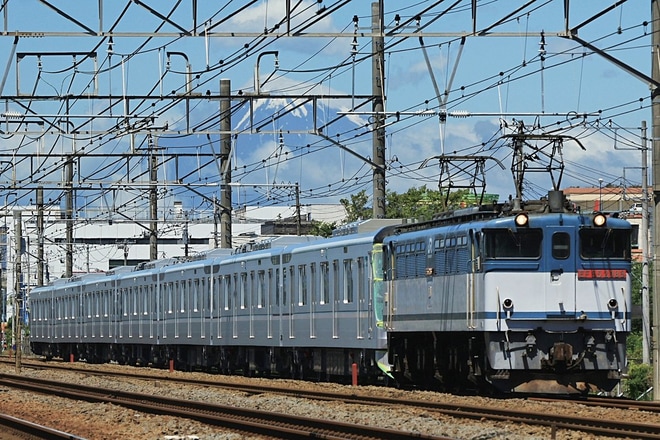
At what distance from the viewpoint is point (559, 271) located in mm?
23594

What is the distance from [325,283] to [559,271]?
894 cm

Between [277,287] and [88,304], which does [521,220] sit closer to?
[277,287]

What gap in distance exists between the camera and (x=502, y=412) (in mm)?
19734

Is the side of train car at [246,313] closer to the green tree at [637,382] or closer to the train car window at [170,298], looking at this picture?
the train car window at [170,298]

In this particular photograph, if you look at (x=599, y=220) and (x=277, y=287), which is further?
(x=277, y=287)

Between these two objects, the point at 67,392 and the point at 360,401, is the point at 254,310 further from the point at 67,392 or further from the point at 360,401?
the point at 360,401

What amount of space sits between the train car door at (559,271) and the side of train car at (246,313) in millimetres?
5382

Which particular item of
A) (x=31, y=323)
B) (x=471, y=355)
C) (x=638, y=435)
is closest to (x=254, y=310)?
(x=471, y=355)

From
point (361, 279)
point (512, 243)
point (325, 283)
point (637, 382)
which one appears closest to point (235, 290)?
point (325, 283)

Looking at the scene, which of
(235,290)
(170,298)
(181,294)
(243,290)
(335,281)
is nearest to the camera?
(335,281)

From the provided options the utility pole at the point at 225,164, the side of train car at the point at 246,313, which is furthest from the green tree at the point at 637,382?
the side of train car at the point at 246,313

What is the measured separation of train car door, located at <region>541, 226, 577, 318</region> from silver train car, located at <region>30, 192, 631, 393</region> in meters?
0.02

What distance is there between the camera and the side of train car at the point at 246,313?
98.9 feet

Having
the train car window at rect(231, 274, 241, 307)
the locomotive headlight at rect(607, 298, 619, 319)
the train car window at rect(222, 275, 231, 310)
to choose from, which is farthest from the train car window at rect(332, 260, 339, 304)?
the train car window at rect(222, 275, 231, 310)
